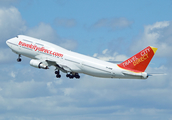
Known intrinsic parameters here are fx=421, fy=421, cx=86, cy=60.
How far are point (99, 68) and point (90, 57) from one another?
4247mm

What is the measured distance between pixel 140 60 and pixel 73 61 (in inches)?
628

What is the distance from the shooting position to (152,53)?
286ft

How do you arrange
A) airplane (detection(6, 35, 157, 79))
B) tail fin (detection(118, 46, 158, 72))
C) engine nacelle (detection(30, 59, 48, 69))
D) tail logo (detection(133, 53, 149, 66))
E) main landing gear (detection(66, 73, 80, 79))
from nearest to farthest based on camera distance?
1. tail fin (detection(118, 46, 158, 72))
2. tail logo (detection(133, 53, 149, 66))
3. airplane (detection(6, 35, 157, 79))
4. engine nacelle (detection(30, 59, 48, 69))
5. main landing gear (detection(66, 73, 80, 79))

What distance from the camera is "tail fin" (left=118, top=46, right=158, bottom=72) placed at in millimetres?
87375

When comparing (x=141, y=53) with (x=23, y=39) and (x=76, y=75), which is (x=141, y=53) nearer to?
(x=76, y=75)

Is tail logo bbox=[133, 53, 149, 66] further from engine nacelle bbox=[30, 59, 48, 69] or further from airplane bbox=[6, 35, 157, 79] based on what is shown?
engine nacelle bbox=[30, 59, 48, 69]

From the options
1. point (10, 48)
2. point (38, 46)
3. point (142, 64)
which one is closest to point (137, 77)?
point (142, 64)

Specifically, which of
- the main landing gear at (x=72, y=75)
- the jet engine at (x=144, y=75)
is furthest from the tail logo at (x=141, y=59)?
the main landing gear at (x=72, y=75)

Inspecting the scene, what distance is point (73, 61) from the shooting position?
95750mm

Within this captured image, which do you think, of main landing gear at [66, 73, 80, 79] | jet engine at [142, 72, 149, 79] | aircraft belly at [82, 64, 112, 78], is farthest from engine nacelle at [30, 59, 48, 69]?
jet engine at [142, 72, 149, 79]

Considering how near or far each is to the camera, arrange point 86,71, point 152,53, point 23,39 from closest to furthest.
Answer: point 152,53 < point 86,71 < point 23,39

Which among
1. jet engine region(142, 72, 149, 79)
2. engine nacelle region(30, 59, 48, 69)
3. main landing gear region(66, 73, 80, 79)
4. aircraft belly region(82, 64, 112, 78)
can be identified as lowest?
jet engine region(142, 72, 149, 79)

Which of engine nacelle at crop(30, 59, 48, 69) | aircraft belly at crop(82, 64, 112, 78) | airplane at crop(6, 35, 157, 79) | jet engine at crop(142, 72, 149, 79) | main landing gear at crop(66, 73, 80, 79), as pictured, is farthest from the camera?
main landing gear at crop(66, 73, 80, 79)

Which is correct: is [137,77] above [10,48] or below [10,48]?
below
